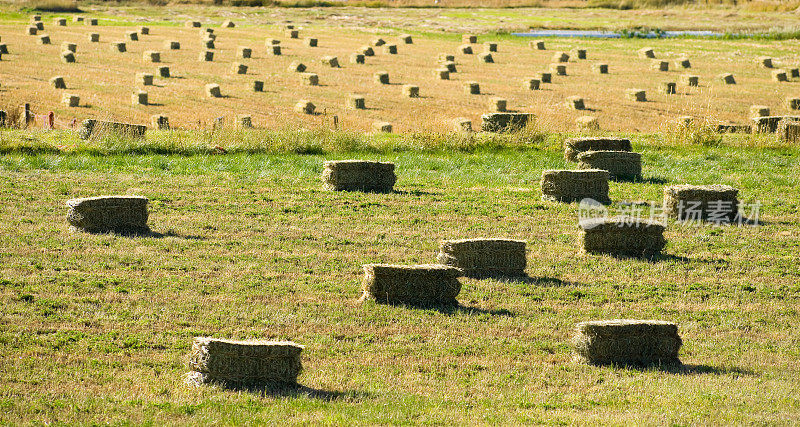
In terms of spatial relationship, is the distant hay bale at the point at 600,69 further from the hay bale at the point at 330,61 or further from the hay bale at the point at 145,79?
the hay bale at the point at 145,79

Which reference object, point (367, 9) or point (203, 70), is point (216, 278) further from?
point (367, 9)

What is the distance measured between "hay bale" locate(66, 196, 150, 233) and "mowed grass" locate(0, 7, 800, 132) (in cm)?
1110

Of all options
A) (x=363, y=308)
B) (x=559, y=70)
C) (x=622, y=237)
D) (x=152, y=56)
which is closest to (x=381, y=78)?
(x=559, y=70)

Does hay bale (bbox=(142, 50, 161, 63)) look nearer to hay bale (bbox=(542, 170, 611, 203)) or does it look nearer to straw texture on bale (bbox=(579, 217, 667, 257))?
hay bale (bbox=(542, 170, 611, 203))

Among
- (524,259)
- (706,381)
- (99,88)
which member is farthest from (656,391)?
(99,88)

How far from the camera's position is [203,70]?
48656 millimetres

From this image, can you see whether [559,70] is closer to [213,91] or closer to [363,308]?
[213,91]

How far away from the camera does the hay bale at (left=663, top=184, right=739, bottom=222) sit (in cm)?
2095

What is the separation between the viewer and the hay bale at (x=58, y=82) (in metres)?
41.4

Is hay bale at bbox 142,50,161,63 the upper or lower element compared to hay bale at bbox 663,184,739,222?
lower

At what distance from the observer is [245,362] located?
10.9 m

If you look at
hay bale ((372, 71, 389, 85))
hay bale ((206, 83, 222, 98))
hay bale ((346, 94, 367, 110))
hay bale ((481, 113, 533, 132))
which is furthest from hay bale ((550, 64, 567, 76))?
hay bale ((481, 113, 533, 132))

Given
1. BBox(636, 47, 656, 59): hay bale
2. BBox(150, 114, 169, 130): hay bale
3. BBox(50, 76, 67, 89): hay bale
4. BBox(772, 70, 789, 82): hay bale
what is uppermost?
BBox(636, 47, 656, 59): hay bale

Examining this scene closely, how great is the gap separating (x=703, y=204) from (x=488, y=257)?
263 inches
